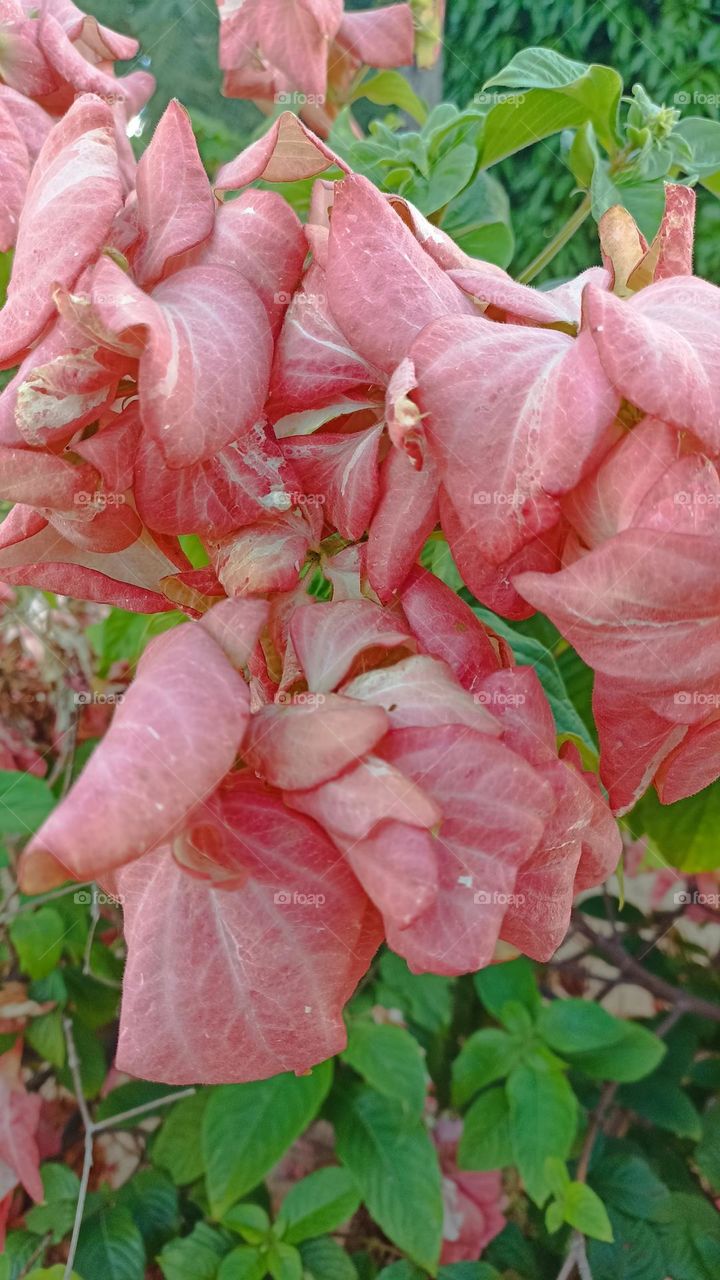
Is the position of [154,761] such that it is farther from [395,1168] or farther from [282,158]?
[395,1168]

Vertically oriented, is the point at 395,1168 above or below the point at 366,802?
below

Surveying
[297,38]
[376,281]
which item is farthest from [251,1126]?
[297,38]

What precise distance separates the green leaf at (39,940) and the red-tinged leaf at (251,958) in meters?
0.36

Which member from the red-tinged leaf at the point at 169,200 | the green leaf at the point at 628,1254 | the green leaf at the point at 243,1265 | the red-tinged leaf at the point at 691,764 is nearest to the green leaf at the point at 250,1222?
the green leaf at the point at 243,1265

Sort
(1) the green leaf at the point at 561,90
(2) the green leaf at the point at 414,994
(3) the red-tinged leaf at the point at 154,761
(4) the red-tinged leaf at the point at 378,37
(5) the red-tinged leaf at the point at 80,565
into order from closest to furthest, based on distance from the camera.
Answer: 1. (3) the red-tinged leaf at the point at 154,761
2. (5) the red-tinged leaf at the point at 80,565
3. (1) the green leaf at the point at 561,90
4. (4) the red-tinged leaf at the point at 378,37
5. (2) the green leaf at the point at 414,994

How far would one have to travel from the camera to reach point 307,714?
0.24m

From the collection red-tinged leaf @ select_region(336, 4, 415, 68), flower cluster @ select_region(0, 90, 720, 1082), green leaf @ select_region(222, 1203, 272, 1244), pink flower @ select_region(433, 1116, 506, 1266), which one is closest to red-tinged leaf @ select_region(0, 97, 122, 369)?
flower cluster @ select_region(0, 90, 720, 1082)

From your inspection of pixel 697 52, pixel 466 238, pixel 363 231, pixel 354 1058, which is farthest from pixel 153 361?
pixel 697 52

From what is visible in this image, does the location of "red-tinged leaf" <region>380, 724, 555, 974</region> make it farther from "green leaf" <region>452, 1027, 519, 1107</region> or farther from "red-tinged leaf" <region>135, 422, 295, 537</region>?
"green leaf" <region>452, 1027, 519, 1107</region>

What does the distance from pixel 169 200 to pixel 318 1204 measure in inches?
22.2

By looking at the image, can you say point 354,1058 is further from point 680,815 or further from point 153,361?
point 153,361

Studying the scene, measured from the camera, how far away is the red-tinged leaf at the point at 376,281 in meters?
0.26

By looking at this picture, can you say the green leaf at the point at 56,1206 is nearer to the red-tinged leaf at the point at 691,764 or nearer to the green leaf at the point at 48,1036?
the green leaf at the point at 48,1036

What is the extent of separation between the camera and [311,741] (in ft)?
0.76
